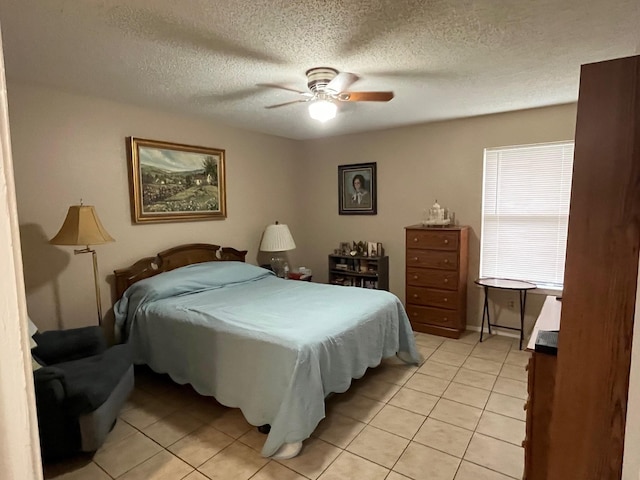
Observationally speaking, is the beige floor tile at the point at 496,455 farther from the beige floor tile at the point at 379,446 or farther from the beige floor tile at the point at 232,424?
the beige floor tile at the point at 232,424

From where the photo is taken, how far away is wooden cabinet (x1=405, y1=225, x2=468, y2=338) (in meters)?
3.73

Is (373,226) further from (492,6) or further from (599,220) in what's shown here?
→ (599,220)

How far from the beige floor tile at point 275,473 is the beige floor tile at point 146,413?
0.95 metres

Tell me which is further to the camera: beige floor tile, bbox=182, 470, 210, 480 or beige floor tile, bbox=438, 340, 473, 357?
beige floor tile, bbox=438, 340, 473, 357

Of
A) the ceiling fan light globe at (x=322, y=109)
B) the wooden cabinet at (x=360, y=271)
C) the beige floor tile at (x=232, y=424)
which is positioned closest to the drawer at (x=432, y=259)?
the wooden cabinet at (x=360, y=271)

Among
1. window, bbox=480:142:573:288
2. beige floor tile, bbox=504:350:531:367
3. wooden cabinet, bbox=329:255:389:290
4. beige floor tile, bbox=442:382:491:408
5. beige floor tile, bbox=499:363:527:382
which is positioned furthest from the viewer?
wooden cabinet, bbox=329:255:389:290

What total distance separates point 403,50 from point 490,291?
9.37 feet

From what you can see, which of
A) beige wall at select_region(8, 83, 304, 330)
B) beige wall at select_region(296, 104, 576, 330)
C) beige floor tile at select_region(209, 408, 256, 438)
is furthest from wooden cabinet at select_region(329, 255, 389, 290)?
beige floor tile at select_region(209, 408, 256, 438)

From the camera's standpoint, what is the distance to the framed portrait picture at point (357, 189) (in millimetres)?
4574

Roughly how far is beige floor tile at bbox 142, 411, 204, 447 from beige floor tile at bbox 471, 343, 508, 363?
257cm

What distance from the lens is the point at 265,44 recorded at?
2.00 metres

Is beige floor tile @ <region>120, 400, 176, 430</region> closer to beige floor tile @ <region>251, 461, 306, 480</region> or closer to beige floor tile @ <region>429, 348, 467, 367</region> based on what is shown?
beige floor tile @ <region>251, 461, 306, 480</region>

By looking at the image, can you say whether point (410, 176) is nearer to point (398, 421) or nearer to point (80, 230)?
point (398, 421)

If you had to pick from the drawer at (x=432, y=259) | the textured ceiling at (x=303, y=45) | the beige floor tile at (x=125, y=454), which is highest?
the textured ceiling at (x=303, y=45)
